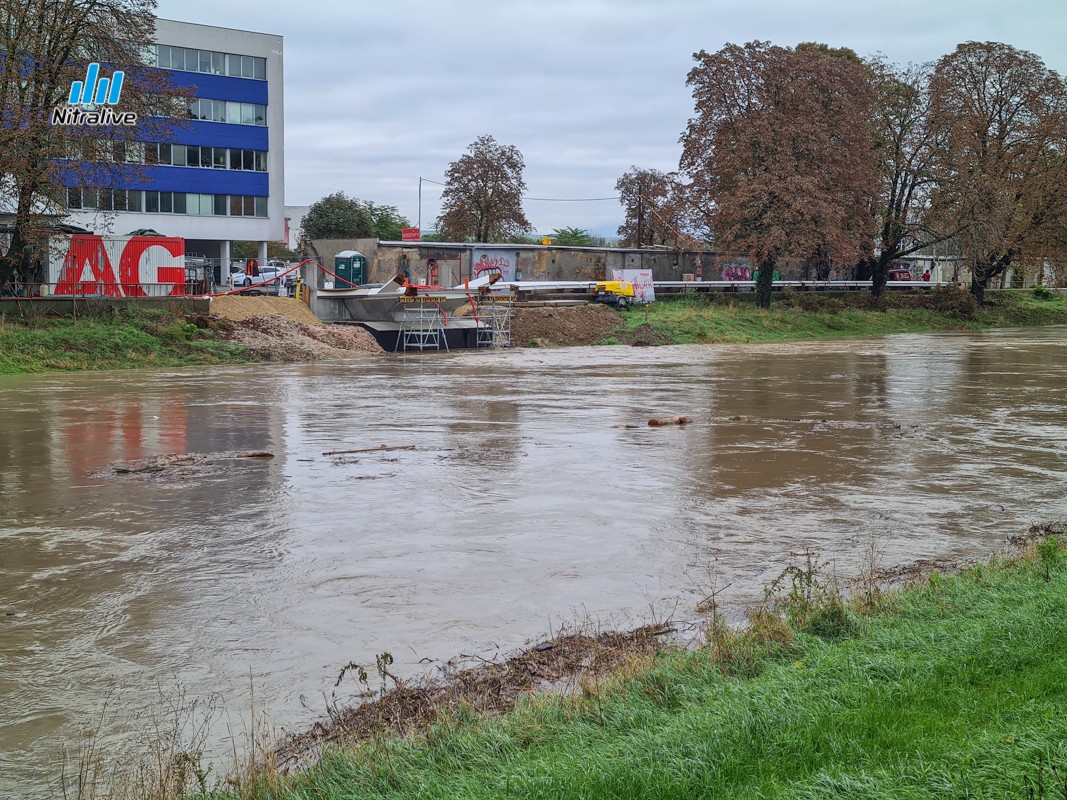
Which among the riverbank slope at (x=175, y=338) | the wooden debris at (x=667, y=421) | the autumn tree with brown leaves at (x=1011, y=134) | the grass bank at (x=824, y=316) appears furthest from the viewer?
the autumn tree with brown leaves at (x=1011, y=134)

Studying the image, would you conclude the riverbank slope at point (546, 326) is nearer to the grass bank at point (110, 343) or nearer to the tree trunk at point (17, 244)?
the grass bank at point (110, 343)

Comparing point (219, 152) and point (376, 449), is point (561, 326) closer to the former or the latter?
point (376, 449)

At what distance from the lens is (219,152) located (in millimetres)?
71562

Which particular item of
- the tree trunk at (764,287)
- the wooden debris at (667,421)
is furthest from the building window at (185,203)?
the wooden debris at (667,421)

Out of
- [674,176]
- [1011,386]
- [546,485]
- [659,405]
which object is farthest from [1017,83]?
[546,485]

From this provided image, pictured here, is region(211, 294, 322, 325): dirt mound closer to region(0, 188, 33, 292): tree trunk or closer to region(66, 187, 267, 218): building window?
region(0, 188, 33, 292): tree trunk

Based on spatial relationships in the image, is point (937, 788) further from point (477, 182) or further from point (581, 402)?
point (477, 182)

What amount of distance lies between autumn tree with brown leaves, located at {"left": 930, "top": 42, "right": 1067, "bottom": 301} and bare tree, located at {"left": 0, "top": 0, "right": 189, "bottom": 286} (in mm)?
45858

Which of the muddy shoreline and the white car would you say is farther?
the white car

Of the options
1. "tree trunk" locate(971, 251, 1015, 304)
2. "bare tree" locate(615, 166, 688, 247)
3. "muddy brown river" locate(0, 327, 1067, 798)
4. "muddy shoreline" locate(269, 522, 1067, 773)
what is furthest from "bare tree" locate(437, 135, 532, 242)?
"muddy shoreline" locate(269, 522, 1067, 773)

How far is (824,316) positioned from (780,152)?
1112cm

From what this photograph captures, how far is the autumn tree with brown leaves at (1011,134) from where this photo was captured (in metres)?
63.2

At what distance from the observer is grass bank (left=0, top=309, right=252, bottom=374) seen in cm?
3278

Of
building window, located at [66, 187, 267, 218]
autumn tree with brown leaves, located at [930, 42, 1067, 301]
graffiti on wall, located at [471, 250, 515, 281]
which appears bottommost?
graffiti on wall, located at [471, 250, 515, 281]
